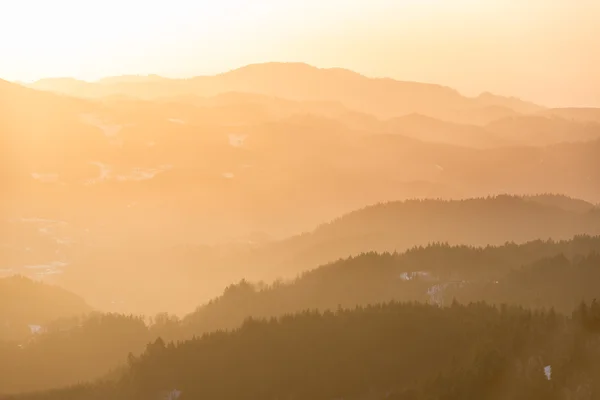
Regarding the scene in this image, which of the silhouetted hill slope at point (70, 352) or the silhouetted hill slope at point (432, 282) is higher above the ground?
the silhouetted hill slope at point (432, 282)

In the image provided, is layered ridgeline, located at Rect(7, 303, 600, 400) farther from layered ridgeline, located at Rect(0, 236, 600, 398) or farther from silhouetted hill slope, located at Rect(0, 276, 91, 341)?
silhouetted hill slope, located at Rect(0, 276, 91, 341)

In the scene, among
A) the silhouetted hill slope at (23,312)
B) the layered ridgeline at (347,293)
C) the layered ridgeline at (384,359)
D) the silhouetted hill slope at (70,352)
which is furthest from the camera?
the silhouetted hill slope at (23,312)

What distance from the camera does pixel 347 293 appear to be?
159000mm

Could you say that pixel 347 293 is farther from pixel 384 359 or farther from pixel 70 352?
pixel 70 352

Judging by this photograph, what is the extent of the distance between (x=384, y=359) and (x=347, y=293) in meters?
50.8

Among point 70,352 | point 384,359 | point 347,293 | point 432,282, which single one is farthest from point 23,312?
point 384,359

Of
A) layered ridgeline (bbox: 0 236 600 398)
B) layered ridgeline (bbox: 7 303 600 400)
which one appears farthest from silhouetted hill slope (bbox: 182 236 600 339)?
layered ridgeline (bbox: 7 303 600 400)

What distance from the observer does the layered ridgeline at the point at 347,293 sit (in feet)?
450

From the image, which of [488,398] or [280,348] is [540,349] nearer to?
[488,398]

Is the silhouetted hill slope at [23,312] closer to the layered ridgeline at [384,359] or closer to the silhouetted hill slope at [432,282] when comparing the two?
the silhouetted hill slope at [432,282]

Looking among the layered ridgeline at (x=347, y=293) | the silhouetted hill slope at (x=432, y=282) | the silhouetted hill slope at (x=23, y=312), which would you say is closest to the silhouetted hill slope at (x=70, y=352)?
the layered ridgeline at (x=347, y=293)

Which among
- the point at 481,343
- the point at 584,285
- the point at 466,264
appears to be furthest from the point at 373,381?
the point at 466,264

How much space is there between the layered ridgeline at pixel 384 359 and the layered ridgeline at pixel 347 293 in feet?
49.8

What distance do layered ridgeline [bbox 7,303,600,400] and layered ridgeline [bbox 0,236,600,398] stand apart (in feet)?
49.8
